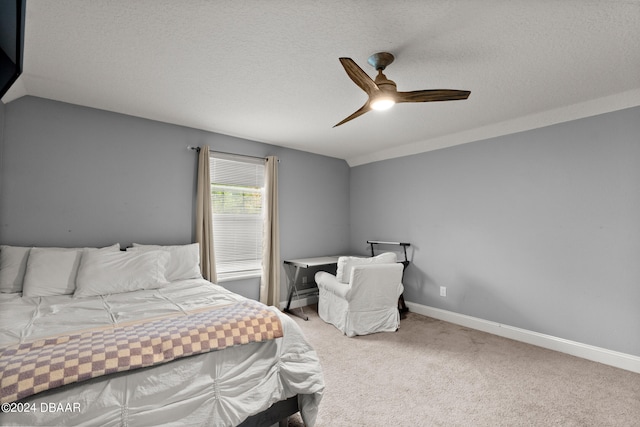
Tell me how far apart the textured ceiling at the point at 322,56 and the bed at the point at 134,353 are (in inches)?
61.3

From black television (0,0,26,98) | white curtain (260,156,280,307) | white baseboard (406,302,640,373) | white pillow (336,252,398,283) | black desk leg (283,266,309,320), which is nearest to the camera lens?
black television (0,0,26,98)

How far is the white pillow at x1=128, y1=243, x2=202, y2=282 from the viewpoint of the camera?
292 cm

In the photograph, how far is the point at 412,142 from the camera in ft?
13.7

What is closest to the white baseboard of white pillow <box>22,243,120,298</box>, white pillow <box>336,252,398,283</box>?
white pillow <box>336,252,398,283</box>

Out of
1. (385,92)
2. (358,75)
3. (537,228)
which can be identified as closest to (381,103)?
(385,92)

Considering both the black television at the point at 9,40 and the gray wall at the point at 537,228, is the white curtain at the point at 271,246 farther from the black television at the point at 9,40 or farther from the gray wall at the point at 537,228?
the black television at the point at 9,40

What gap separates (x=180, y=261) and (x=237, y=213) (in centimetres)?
110

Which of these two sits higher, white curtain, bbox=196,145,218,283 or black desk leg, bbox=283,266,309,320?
white curtain, bbox=196,145,218,283

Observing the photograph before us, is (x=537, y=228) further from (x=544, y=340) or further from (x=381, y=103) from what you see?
(x=381, y=103)

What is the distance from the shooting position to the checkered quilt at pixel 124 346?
3.65 feet

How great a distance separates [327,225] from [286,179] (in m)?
1.05

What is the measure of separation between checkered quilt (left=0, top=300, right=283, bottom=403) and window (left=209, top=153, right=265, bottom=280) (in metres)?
2.00

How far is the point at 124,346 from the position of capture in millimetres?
1330

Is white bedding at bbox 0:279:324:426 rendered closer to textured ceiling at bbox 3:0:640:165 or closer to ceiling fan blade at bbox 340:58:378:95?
ceiling fan blade at bbox 340:58:378:95
